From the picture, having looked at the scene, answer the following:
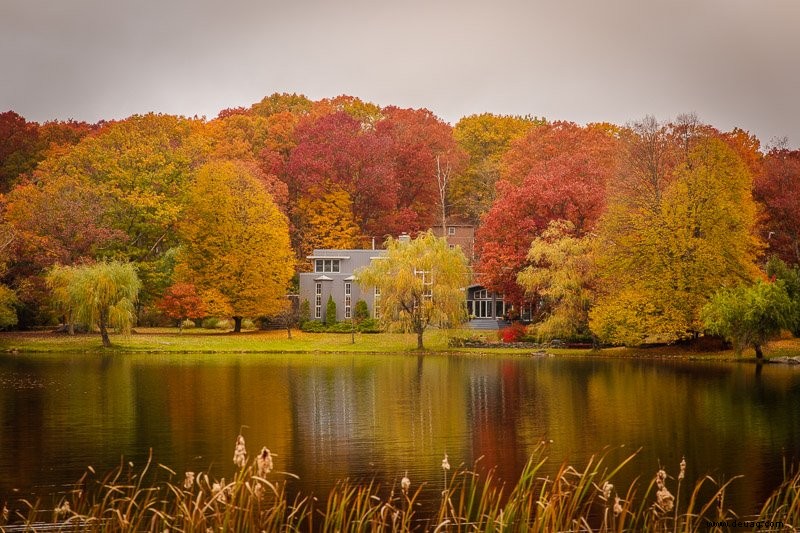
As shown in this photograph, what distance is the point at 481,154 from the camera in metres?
87.7

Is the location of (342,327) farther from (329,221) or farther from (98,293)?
(98,293)

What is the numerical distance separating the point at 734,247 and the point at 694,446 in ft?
92.3

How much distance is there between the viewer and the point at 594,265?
164 feet

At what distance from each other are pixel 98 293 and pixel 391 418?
26406 mm

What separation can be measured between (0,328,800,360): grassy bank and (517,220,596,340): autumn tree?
55.4 inches

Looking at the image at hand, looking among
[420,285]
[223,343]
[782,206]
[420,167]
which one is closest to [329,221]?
[420,167]

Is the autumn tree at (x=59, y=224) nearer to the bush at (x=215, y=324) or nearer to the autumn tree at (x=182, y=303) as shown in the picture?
the autumn tree at (x=182, y=303)

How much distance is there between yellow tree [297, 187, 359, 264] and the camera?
227 feet

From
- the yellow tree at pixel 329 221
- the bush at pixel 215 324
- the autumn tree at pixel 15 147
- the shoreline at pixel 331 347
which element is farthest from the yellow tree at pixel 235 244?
the autumn tree at pixel 15 147

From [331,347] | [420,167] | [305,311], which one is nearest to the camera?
[331,347]

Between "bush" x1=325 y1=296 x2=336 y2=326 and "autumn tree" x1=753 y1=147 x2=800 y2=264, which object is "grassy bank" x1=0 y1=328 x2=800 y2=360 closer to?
"bush" x1=325 y1=296 x2=336 y2=326


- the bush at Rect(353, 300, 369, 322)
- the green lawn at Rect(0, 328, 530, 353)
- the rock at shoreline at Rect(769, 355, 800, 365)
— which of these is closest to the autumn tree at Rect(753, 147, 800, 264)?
the rock at shoreline at Rect(769, 355, 800, 365)

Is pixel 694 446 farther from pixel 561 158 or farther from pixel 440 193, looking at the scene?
pixel 440 193

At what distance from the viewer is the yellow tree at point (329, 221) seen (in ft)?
227
